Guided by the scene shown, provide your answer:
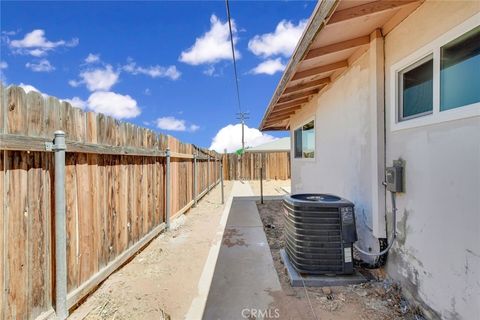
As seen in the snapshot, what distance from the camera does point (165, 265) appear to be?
11.9 ft

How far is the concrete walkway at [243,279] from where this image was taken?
8.37 ft

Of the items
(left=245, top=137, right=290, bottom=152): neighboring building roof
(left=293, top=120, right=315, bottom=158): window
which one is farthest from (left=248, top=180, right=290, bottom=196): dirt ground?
(left=245, top=137, right=290, bottom=152): neighboring building roof

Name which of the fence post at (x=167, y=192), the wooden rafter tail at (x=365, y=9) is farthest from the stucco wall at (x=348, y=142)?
the fence post at (x=167, y=192)

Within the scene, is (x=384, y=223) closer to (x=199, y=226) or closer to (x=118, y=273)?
(x=118, y=273)

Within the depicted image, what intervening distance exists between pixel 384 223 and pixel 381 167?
0.61m

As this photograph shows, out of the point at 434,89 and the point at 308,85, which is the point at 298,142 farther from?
the point at 434,89

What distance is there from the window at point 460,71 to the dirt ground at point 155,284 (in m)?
2.87

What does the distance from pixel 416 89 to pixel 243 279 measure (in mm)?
2721

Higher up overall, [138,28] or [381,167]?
[138,28]

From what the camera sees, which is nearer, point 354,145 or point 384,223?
point 384,223

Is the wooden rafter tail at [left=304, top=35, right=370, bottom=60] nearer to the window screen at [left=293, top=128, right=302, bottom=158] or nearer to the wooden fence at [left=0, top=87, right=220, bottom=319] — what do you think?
the wooden fence at [left=0, top=87, right=220, bottom=319]

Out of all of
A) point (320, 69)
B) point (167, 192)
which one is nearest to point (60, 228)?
point (167, 192)

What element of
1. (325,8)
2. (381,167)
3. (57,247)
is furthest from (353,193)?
(57,247)

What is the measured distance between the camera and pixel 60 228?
216cm
